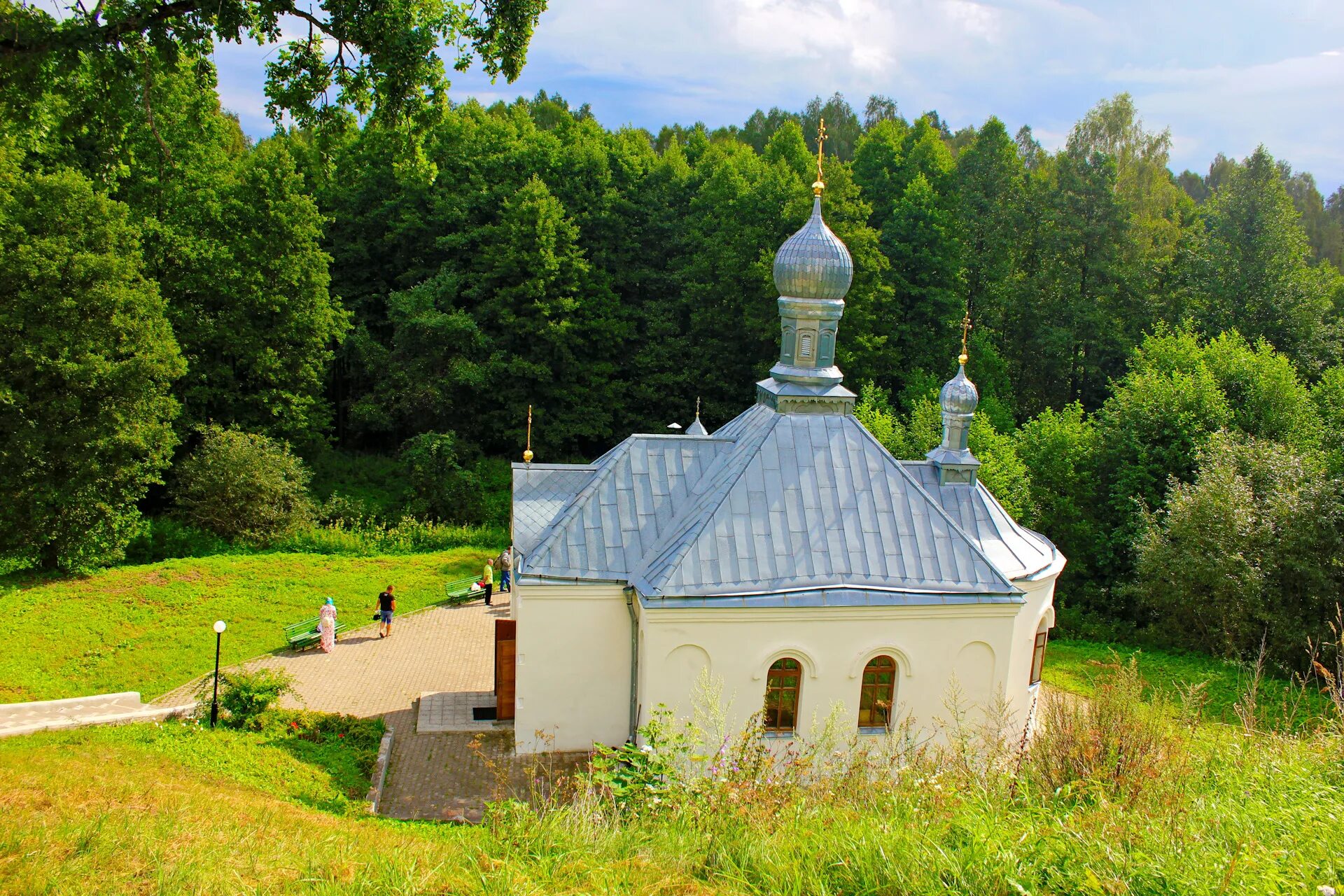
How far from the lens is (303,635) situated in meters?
18.4

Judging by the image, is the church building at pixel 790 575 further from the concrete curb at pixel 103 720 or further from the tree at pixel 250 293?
the tree at pixel 250 293

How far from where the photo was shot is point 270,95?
9.54 metres

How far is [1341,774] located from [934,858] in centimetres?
369

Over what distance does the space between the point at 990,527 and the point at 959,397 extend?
203 cm

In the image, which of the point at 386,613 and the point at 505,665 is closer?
the point at 505,665

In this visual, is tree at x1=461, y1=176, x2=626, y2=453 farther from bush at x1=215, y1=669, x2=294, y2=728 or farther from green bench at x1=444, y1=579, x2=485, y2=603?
bush at x1=215, y1=669, x2=294, y2=728

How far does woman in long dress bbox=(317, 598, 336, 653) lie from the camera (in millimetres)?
18344

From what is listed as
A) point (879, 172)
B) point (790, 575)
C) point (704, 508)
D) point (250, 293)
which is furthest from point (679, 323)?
point (790, 575)

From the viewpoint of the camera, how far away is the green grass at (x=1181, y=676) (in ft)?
54.0

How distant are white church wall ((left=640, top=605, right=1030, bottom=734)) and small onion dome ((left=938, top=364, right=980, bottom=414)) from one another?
3437 mm

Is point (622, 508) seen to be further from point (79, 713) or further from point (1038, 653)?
point (79, 713)

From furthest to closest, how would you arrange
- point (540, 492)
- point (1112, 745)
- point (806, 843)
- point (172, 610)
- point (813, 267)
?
point (172, 610) → point (540, 492) → point (813, 267) → point (1112, 745) → point (806, 843)

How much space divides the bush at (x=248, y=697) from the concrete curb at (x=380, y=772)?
5.60ft

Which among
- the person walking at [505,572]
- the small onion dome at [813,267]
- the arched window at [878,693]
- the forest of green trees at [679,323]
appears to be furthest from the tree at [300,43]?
the person walking at [505,572]
